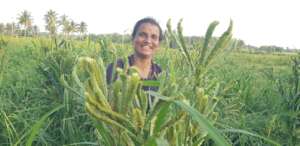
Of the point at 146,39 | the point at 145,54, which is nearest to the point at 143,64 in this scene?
the point at 145,54

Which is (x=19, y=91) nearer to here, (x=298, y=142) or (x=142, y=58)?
(x=142, y=58)

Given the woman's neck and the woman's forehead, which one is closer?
the woman's forehead

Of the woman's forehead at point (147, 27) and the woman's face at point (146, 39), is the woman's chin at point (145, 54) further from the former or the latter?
the woman's forehead at point (147, 27)

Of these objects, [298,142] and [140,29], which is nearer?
[298,142]

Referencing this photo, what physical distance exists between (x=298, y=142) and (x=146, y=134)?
4.00 ft

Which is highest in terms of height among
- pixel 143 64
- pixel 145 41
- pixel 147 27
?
pixel 147 27

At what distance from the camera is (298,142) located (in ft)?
4.95

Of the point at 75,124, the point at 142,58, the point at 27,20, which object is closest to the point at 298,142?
the point at 75,124

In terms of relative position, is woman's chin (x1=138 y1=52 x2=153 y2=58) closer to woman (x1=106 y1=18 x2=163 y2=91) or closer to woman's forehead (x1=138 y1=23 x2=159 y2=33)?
woman (x1=106 y1=18 x2=163 y2=91)

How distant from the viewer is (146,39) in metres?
2.66

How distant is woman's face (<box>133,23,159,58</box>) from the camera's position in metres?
2.64

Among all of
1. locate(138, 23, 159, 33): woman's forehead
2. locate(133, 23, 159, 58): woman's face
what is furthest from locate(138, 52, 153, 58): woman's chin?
locate(138, 23, 159, 33): woman's forehead

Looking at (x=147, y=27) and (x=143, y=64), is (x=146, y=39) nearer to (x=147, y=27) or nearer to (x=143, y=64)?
(x=147, y=27)

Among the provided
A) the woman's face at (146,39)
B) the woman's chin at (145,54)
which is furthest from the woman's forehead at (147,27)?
the woman's chin at (145,54)
